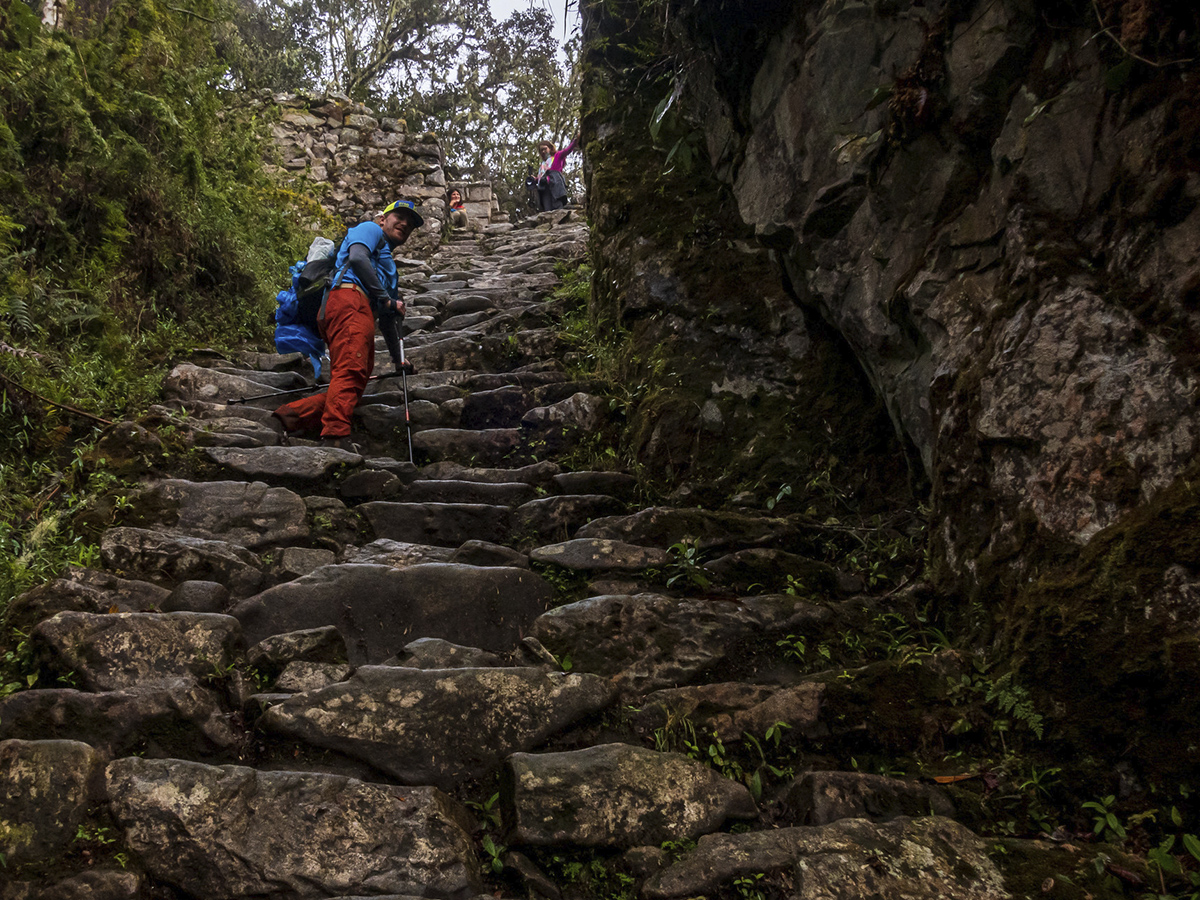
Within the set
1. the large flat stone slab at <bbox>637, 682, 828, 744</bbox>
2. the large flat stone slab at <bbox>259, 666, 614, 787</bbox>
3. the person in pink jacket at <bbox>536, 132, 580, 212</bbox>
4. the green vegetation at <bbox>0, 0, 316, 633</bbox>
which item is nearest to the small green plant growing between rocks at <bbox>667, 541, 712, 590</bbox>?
the large flat stone slab at <bbox>637, 682, 828, 744</bbox>

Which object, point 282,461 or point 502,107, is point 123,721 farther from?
point 502,107

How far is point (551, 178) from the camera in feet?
58.3

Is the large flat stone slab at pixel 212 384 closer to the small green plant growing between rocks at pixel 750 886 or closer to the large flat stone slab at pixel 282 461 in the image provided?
the large flat stone slab at pixel 282 461

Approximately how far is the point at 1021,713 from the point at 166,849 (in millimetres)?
2316

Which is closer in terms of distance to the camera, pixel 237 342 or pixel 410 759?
pixel 410 759

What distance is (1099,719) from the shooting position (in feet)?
6.87

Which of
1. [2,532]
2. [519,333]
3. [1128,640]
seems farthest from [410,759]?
[519,333]

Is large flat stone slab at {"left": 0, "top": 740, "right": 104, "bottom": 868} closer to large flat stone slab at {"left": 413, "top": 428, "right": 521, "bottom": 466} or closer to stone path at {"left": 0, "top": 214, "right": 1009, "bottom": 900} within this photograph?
stone path at {"left": 0, "top": 214, "right": 1009, "bottom": 900}

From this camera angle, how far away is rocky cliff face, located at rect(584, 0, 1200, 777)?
2.14m

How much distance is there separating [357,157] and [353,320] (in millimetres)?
11376

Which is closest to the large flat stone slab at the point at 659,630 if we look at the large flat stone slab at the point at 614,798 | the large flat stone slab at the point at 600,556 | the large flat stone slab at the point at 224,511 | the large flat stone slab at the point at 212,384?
the large flat stone slab at the point at 600,556

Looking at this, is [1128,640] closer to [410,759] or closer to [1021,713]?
[1021,713]

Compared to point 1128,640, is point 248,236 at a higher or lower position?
higher

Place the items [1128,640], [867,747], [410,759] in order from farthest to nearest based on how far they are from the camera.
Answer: [867,747] → [410,759] → [1128,640]
